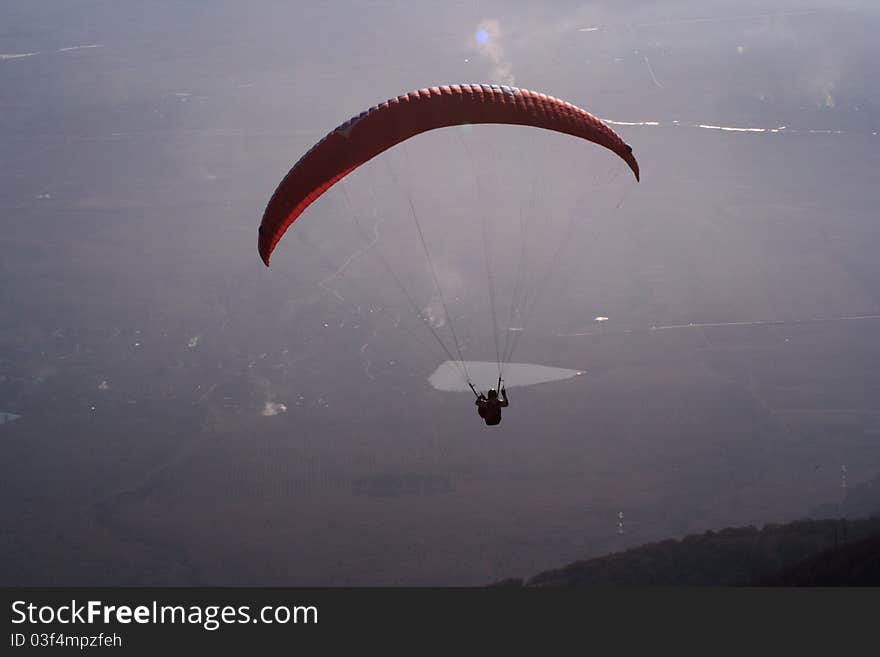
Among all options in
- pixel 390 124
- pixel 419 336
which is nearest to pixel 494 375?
pixel 419 336

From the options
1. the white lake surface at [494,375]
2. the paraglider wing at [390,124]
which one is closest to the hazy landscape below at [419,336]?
the white lake surface at [494,375]

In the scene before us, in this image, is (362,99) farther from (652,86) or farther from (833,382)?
(833,382)

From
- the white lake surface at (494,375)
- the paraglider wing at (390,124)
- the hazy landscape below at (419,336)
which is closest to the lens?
the paraglider wing at (390,124)

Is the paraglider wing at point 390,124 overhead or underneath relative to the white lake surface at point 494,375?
underneath

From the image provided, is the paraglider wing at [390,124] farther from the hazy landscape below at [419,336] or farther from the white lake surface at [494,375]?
the white lake surface at [494,375]

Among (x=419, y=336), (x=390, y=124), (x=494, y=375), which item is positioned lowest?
(x=390, y=124)

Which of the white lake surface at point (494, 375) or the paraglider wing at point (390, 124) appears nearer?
the paraglider wing at point (390, 124)

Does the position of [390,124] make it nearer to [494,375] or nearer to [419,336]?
[494,375]

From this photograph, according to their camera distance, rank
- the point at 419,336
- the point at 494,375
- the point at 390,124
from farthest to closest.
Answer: the point at 419,336 < the point at 494,375 < the point at 390,124
